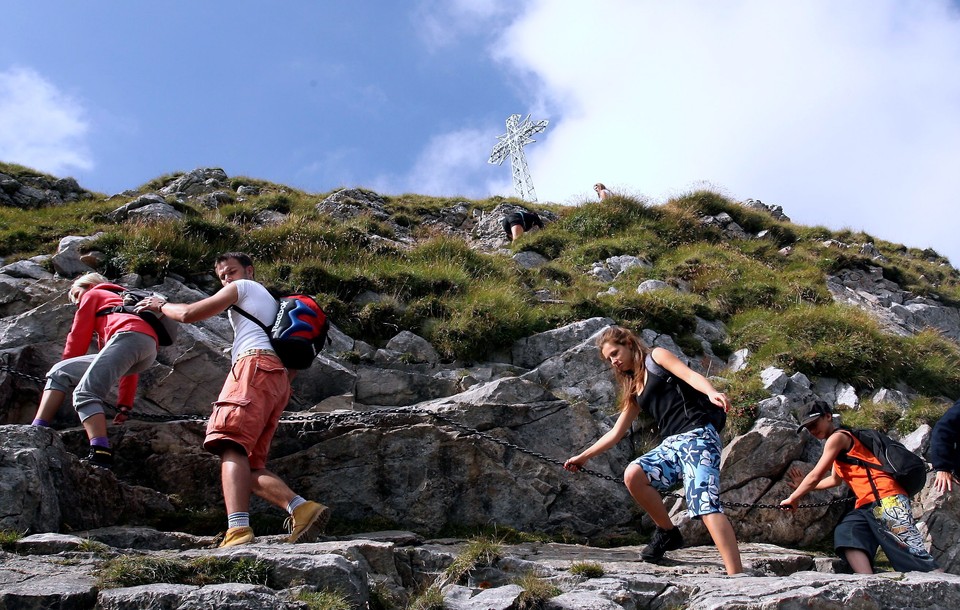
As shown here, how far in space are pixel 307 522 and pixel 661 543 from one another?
2612 mm

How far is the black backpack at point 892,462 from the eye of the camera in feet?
21.2

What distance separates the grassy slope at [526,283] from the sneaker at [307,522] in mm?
4778

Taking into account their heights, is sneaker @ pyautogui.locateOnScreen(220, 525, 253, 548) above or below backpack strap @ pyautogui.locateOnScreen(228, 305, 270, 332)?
below

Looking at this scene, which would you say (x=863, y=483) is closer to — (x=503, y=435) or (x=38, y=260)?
(x=503, y=435)

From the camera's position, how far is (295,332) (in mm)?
6289

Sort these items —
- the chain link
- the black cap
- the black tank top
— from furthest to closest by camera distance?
the chain link
the black cap
the black tank top

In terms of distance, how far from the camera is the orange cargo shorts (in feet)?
18.7

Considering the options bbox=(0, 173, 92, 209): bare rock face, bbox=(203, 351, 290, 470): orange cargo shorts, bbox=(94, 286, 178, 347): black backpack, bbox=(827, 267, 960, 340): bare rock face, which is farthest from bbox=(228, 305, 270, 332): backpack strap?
bbox=(0, 173, 92, 209): bare rock face

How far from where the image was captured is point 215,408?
591 centimetres

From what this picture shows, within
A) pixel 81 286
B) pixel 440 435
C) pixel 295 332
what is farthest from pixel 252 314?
pixel 81 286

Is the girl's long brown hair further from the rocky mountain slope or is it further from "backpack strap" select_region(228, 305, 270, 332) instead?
"backpack strap" select_region(228, 305, 270, 332)

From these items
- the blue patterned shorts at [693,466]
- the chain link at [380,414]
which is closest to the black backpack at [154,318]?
the chain link at [380,414]

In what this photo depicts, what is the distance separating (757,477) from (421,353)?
14.1ft

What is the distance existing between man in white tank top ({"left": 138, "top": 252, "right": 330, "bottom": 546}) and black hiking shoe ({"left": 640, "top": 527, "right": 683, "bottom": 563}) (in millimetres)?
2428
